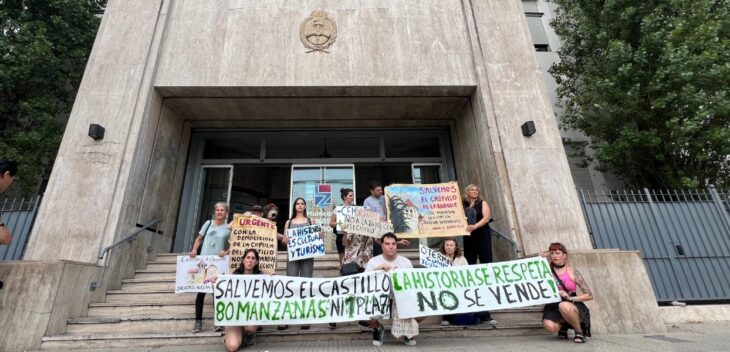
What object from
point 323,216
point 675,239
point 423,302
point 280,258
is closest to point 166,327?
point 280,258

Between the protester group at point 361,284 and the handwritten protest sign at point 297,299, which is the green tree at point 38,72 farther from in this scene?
the handwritten protest sign at point 297,299

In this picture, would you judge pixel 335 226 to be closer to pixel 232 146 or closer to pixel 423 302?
pixel 423 302

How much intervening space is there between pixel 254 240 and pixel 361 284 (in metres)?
1.95

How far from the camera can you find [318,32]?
8.56 m

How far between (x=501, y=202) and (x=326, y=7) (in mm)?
6716

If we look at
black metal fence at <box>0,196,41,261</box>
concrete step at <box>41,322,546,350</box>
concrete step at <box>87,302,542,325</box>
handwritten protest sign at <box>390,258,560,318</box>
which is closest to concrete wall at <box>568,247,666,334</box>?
concrete step at <box>87,302,542,325</box>

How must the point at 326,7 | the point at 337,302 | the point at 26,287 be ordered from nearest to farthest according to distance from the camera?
the point at 337,302 → the point at 26,287 → the point at 326,7

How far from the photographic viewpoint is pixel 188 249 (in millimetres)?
9203

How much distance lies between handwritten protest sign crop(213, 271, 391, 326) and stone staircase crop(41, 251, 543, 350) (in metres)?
0.51

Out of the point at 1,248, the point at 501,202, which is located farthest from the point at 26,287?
the point at 501,202

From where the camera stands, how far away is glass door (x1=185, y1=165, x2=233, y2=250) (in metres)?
9.89

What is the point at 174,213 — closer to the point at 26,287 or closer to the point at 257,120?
the point at 257,120

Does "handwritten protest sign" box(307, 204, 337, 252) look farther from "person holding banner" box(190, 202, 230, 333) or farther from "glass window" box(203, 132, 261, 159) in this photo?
"person holding banner" box(190, 202, 230, 333)

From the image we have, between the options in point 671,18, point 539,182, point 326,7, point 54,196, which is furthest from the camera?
point 671,18
